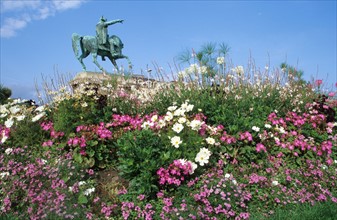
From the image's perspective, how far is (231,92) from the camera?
718 cm

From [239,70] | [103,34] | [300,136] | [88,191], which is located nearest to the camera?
[88,191]

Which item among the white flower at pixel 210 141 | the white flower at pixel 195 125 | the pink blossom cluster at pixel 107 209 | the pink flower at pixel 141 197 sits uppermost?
the white flower at pixel 195 125

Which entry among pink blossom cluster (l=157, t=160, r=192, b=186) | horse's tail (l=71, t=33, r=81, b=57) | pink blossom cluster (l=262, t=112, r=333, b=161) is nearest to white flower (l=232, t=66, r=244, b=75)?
pink blossom cluster (l=262, t=112, r=333, b=161)

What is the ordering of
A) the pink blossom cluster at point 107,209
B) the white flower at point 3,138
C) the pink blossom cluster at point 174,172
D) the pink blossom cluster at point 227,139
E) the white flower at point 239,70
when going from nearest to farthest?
the pink blossom cluster at point 107,209
the pink blossom cluster at point 174,172
the pink blossom cluster at point 227,139
the white flower at point 3,138
the white flower at point 239,70

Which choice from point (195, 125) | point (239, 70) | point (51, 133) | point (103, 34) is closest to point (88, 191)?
point (195, 125)

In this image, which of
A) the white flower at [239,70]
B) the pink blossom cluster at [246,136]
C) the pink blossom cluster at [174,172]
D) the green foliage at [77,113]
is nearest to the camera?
the pink blossom cluster at [174,172]

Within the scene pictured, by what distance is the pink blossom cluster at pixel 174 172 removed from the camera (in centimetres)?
434

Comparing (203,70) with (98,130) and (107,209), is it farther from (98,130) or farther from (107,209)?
(107,209)

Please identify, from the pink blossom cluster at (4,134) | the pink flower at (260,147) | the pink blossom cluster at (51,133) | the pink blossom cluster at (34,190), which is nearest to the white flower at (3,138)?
the pink blossom cluster at (4,134)

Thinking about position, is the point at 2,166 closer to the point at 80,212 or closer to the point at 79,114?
the point at 79,114

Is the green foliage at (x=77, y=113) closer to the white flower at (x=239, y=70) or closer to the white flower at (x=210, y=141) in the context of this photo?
the white flower at (x=210, y=141)

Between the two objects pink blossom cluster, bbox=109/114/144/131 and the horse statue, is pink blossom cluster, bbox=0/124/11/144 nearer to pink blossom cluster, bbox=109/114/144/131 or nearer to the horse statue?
pink blossom cluster, bbox=109/114/144/131

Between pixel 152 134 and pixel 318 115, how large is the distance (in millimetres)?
3955

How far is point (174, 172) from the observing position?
4344 mm
